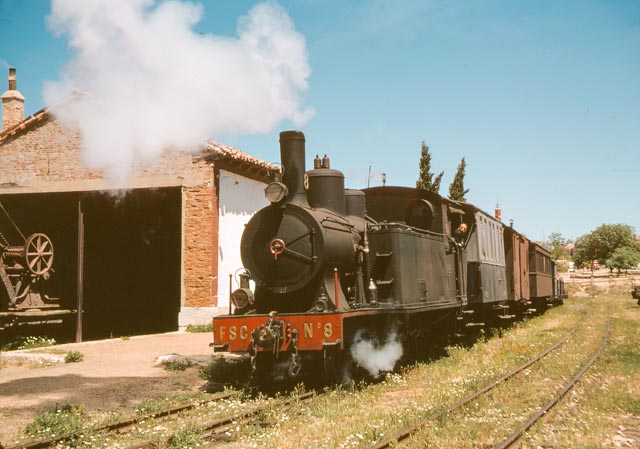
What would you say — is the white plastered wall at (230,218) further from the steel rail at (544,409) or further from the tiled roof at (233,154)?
the steel rail at (544,409)

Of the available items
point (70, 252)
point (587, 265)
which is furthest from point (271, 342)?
point (587, 265)

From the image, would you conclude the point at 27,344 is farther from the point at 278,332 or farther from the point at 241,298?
the point at 278,332

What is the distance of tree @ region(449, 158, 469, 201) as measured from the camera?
37281mm

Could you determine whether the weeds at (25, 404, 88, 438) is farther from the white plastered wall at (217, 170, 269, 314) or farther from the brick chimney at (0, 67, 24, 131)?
the brick chimney at (0, 67, 24, 131)

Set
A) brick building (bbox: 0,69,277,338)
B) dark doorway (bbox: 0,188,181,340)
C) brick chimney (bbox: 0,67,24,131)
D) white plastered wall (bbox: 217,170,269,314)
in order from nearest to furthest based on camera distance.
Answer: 1. brick building (bbox: 0,69,277,338)
2. white plastered wall (bbox: 217,170,269,314)
3. dark doorway (bbox: 0,188,181,340)
4. brick chimney (bbox: 0,67,24,131)

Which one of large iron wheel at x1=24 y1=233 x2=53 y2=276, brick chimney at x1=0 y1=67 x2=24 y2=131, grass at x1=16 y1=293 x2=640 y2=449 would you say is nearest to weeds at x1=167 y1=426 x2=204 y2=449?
grass at x1=16 y1=293 x2=640 y2=449

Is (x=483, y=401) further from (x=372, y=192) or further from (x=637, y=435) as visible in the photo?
(x=372, y=192)

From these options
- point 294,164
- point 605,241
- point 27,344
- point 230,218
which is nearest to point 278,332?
point 294,164

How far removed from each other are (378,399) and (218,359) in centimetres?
335

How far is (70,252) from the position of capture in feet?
61.4

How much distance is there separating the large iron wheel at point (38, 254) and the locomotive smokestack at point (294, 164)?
35.6ft

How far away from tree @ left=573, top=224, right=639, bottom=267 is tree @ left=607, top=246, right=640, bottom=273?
4849 mm

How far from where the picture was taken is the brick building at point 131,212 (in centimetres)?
1600

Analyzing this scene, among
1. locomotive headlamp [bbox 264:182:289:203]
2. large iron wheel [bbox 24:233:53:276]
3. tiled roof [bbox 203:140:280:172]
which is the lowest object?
large iron wheel [bbox 24:233:53:276]
